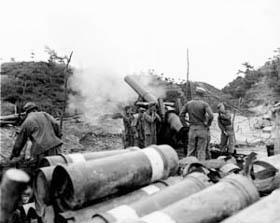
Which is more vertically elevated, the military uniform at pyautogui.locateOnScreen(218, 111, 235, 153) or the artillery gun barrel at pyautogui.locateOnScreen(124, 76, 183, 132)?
the artillery gun barrel at pyautogui.locateOnScreen(124, 76, 183, 132)

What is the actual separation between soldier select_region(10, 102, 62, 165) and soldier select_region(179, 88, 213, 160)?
10.5 ft

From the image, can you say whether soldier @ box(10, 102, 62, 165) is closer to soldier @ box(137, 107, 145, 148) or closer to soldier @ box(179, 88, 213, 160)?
soldier @ box(179, 88, 213, 160)

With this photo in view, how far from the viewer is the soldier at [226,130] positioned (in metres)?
9.66

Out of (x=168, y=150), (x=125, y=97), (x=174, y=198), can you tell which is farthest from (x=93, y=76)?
(x=174, y=198)

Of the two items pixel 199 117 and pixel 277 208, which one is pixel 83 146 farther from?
pixel 277 208

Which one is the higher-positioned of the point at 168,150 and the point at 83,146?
the point at 168,150

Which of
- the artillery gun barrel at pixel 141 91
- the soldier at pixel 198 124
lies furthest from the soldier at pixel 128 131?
the soldier at pixel 198 124

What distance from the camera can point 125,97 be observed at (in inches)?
496

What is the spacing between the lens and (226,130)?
983 centimetres

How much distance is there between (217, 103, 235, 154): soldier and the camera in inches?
380

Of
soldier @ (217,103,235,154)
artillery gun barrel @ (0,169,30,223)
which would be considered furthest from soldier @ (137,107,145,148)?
artillery gun barrel @ (0,169,30,223)

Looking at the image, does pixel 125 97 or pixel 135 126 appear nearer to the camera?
pixel 135 126

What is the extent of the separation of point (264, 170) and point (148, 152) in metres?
0.99

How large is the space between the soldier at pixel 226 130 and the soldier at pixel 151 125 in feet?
6.09
